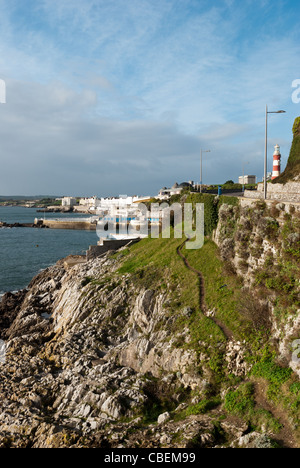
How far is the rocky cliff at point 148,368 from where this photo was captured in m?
13.7

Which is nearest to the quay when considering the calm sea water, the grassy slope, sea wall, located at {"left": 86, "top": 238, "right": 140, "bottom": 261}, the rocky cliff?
the calm sea water

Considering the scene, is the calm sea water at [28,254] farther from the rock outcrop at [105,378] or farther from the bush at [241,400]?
the bush at [241,400]

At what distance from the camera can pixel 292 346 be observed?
1421 centimetres

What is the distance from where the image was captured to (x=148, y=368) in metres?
19.0

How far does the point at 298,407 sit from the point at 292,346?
2563 mm

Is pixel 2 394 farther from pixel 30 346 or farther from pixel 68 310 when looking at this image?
pixel 68 310

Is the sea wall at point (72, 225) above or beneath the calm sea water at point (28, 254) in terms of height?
above

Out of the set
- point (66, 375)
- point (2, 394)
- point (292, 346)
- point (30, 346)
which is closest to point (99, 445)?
point (66, 375)

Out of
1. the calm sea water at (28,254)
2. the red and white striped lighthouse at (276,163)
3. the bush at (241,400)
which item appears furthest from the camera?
the calm sea water at (28,254)

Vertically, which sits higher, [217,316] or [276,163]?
[276,163]

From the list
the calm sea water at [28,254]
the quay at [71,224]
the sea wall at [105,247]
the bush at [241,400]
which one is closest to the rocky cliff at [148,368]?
the bush at [241,400]

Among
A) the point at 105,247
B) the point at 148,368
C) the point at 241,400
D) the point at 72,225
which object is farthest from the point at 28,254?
the point at 241,400

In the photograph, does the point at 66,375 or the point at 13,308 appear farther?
the point at 13,308

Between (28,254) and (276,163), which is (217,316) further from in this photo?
(28,254)
